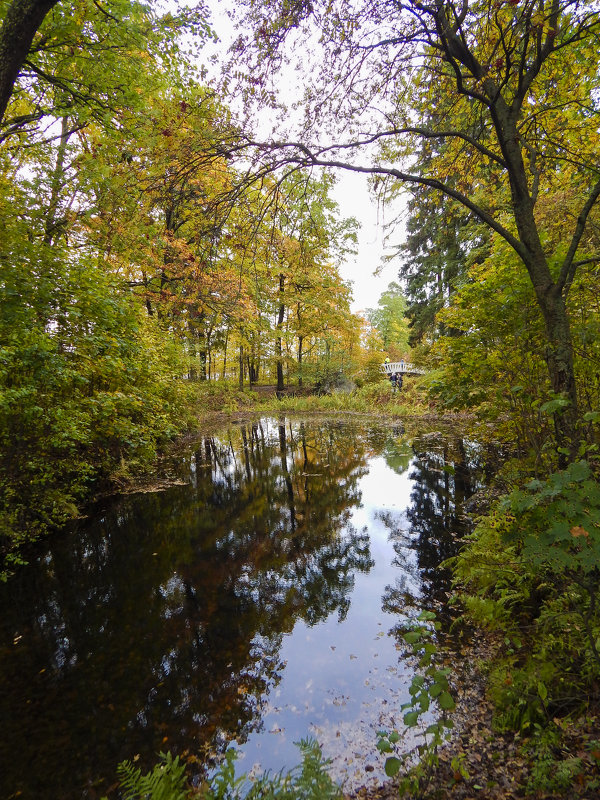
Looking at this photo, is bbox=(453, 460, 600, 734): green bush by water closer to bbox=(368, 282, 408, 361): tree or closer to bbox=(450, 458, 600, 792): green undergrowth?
bbox=(450, 458, 600, 792): green undergrowth

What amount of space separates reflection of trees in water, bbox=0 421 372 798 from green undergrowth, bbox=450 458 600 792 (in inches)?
72.9

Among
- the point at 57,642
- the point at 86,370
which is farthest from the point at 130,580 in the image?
the point at 86,370

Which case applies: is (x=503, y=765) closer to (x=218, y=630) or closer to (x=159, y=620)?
(x=218, y=630)

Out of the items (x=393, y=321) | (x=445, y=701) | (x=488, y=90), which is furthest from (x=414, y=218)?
(x=393, y=321)

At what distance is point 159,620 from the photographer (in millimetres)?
4266

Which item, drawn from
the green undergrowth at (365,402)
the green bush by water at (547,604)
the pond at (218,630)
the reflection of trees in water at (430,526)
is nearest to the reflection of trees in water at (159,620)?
the pond at (218,630)

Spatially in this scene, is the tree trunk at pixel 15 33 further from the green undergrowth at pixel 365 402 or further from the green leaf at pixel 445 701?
the green undergrowth at pixel 365 402

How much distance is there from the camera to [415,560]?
534 centimetres

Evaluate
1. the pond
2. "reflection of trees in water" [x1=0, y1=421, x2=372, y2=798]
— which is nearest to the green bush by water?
the pond

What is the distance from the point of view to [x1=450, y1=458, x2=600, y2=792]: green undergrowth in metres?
1.91

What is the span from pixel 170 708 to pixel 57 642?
177cm

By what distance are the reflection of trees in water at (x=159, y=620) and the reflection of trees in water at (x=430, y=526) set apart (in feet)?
2.10

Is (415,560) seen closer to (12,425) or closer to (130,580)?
(130,580)

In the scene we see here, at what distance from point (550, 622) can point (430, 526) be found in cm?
339
